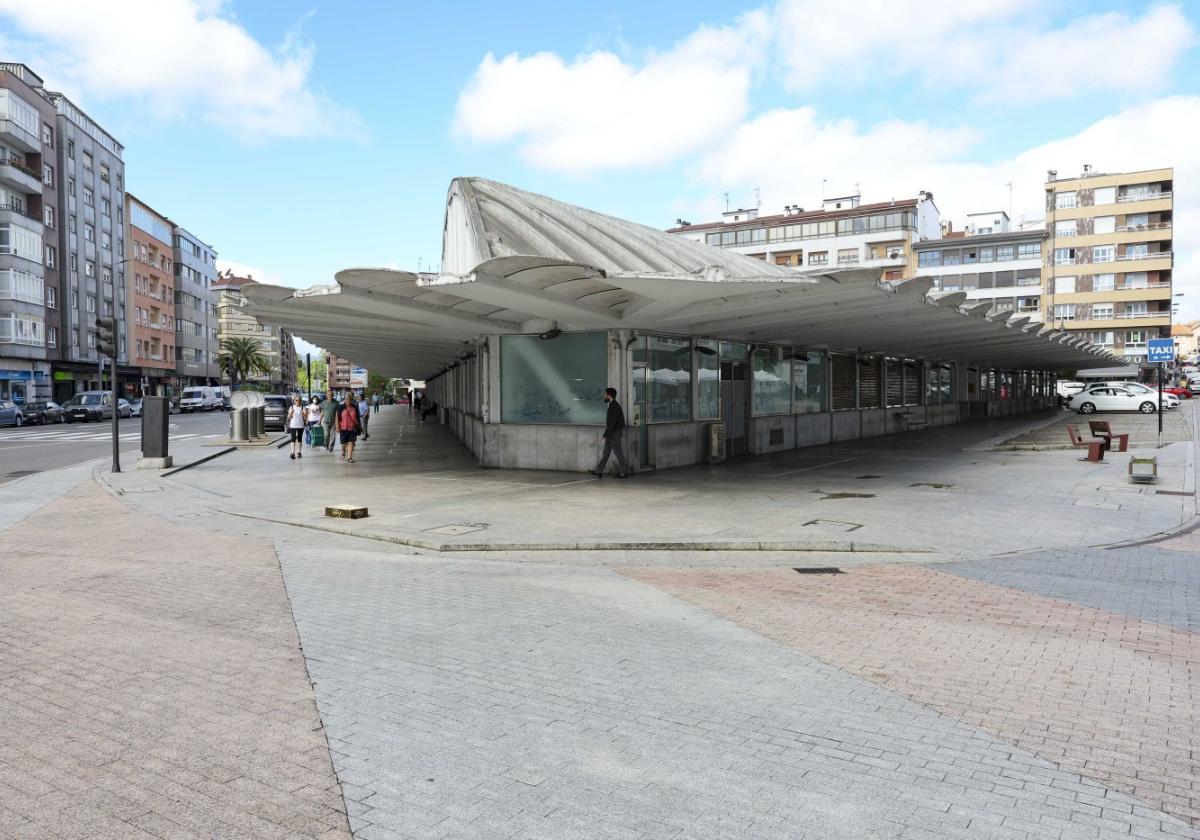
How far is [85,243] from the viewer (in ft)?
188

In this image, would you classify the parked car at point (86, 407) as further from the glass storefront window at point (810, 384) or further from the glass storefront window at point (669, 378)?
the glass storefront window at point (810, 384)

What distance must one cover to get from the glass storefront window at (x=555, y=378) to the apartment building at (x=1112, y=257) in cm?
7367

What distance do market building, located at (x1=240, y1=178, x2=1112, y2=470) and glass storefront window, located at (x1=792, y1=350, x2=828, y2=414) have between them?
0.21 ft

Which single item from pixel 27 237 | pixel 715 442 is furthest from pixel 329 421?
pixel 27 237

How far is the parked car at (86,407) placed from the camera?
142 feet

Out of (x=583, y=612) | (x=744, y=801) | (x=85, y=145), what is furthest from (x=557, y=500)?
(x=85, y=145)

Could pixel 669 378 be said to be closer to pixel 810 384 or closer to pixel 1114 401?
pixel 810 384

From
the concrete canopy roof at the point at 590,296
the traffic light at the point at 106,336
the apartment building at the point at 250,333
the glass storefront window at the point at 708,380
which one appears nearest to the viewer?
the concrete canopy roof at the point at 590,296

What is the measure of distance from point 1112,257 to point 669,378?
77.1m

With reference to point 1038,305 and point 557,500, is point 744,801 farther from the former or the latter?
point 1038,305

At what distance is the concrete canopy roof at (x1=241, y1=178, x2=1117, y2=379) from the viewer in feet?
37.3

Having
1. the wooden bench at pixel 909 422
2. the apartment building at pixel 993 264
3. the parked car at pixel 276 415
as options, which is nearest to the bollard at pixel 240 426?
the parked car at pixel 276 415

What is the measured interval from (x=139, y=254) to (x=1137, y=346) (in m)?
90.3

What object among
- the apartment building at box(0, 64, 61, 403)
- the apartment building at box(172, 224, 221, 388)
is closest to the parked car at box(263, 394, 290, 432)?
the apartment building at box(0, 64, 61, 403)
